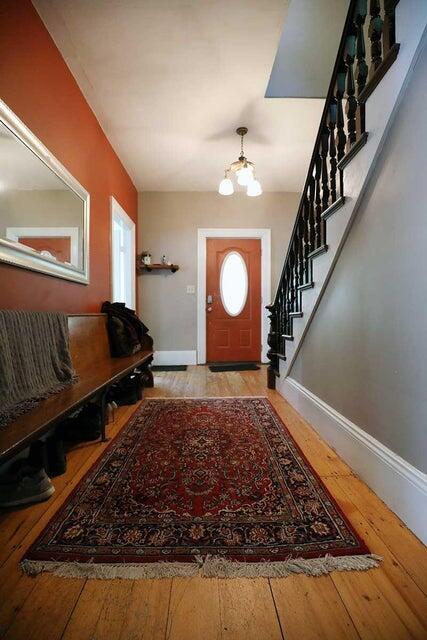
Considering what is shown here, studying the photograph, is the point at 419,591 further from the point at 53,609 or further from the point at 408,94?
the point at 408,94

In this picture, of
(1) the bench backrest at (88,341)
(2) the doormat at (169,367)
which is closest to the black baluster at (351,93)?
(1) the bench backrest at (88,341)

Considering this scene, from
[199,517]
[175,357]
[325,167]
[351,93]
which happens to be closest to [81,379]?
[199,517]

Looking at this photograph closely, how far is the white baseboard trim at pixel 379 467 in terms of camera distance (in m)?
0.93

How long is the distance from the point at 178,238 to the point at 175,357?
5.77ft

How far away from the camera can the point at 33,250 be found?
5.43 ft

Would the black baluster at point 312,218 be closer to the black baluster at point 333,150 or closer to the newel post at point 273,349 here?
the black baluster at point 333,150

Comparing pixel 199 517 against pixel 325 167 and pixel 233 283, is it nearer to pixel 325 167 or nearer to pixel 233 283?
pixel 325 167

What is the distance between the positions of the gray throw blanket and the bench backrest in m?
0.27

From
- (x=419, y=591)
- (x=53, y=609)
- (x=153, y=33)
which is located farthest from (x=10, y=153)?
(x=419, y=591)

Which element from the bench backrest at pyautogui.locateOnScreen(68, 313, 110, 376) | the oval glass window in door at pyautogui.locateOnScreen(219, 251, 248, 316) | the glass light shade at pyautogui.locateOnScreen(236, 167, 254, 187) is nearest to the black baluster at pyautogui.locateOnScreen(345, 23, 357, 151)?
the glass light shade at pyautogui.locateOnScreen(236, 167, 254, 187)

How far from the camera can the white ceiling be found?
1747mm

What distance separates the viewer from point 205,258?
431 centimetres

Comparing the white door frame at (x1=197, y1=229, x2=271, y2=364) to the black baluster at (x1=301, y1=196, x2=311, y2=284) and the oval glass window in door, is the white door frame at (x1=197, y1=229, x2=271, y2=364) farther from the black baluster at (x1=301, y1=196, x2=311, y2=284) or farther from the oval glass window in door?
the black baluster at (x1=301, y1=196, x2=311, y2=284)

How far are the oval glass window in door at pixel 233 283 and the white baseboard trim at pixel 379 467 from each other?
2.69 m
